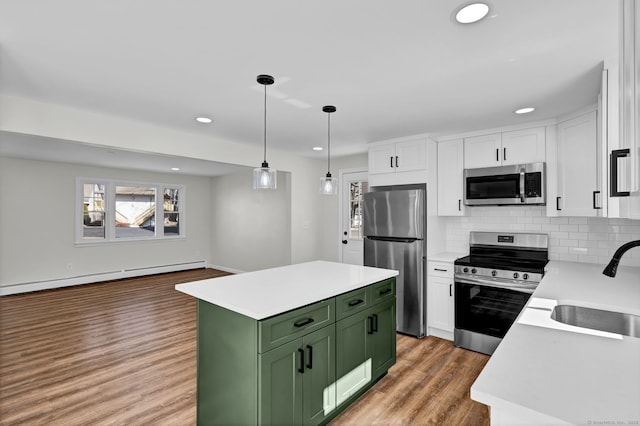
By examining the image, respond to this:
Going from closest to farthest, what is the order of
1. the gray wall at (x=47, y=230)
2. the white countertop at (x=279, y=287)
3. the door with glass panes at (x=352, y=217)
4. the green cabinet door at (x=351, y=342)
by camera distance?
the white countertop at (x=279, y=287)
the green cabinet door at (x=351, y=342)
the door with glass panes at (x=352, y=217)
the gray wall at (x=47, y=230)

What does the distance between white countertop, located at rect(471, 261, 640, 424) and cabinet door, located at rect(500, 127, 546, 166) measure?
195 cm

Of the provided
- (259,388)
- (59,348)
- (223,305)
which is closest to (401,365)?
(259,388)

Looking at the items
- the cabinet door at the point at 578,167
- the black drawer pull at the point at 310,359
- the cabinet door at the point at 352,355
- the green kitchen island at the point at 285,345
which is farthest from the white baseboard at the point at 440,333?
the black drawer pull at the point at 310,359

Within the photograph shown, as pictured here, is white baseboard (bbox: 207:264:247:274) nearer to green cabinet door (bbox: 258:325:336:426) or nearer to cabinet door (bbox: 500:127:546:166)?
green cabinet door (bbox: 258:325:336:426)

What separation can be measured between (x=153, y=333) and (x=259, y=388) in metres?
2.71

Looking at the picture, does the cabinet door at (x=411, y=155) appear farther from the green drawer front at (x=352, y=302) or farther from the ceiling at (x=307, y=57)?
the green drawer front at (x=352, y=302)

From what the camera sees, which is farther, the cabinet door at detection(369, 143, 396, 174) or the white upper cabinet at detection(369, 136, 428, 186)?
the cabinet door at detection(369, 143, 396, 174)

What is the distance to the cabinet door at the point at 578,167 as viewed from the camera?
2.68 meters

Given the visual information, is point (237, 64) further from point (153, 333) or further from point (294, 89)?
point (153, 333)

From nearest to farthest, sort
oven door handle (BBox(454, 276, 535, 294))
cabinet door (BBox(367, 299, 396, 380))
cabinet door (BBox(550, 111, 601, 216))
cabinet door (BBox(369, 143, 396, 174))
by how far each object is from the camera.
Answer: cabinet door (BBox(367, 299, 396, 380)) → cabinet door (BBox(550, 111, 601, 216)) → oven door handle (BBox(454, 276, 535, 294)) → cabinet door (BBox(369, 143, 396, 174))

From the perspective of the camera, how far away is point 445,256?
3.68m

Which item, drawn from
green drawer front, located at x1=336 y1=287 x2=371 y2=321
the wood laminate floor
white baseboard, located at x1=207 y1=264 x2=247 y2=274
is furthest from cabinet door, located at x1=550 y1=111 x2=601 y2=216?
white baseboard, located at x1=207 y1=264 x2=247 y2=274

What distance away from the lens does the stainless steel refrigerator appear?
11.9 ft

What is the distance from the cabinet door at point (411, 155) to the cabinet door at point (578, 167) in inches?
49.7
